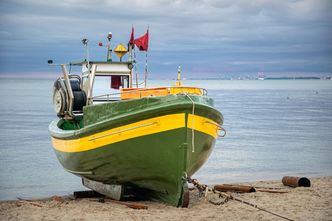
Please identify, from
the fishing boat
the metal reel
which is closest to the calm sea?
the metal reel

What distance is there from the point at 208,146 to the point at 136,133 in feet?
5.75

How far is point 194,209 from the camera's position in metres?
10.9

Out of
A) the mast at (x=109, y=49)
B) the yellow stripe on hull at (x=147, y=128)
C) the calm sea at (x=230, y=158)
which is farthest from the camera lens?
the calm sea at (x=230, y=158)

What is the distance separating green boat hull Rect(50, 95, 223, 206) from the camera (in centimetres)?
1027

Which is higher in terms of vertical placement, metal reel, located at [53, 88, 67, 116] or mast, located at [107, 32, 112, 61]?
mast, located at [107, 32, 112, 61]

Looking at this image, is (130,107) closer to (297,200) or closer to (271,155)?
(297,200)

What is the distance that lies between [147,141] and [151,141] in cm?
8

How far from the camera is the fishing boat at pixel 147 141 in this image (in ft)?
33.8

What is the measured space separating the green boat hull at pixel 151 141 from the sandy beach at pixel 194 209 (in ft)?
1.85

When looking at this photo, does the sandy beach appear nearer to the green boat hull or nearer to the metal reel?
the green boat hull

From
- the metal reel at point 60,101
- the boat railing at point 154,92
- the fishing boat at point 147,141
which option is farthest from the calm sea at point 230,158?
the boat railing at point 154,92

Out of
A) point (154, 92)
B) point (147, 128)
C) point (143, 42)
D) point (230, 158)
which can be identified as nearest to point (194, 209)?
point (147, 128)

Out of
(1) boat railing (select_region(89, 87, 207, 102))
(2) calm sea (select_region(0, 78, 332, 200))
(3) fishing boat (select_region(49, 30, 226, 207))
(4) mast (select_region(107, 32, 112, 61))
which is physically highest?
(4) mast (select_region(107, 32, 112, 61))

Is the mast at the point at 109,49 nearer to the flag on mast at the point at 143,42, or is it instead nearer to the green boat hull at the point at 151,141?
the flag on mast at the point at 143,42
